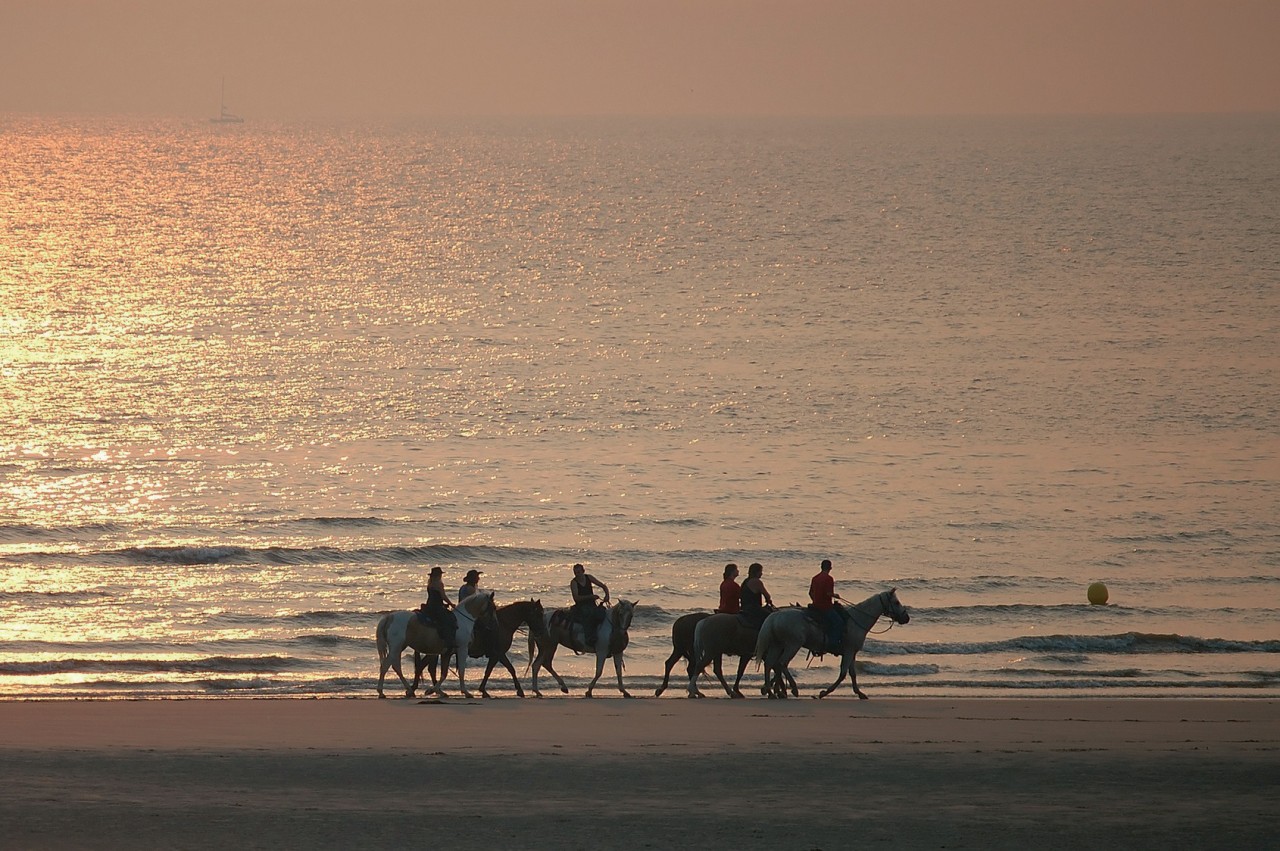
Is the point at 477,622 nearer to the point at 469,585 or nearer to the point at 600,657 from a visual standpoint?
the point at 469,585

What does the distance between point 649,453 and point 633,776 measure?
2779 centimetres

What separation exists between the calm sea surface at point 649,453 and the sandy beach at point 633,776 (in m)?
4.17

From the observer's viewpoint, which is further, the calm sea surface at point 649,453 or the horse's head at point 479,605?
the calm sea surface at point 649,453

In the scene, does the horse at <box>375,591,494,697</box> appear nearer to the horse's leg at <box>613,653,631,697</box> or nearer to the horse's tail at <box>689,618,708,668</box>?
the horse's leg at <box>613,653,631,697</box>

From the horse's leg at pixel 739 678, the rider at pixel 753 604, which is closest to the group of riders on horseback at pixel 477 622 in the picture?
the rider at pixel 753 604

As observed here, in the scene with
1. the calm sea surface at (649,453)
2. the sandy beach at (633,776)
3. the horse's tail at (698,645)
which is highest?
the calm sea surface at (649,453)

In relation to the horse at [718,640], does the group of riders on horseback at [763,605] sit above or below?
above

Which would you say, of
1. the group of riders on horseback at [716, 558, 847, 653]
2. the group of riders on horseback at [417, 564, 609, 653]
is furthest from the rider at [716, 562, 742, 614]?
the group of riders on horseback at [417, 564, 609, 653]

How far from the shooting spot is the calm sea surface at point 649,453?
91.9ft

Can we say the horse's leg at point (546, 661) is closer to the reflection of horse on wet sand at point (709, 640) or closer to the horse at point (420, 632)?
the horse at point (420, 632)

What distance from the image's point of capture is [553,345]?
2463 inches

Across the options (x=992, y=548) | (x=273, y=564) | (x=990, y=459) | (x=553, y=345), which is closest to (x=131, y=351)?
(x=553, y=345)

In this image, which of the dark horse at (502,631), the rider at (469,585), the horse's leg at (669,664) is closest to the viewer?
the rider at (469,585)

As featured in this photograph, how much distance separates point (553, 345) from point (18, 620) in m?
36.0
